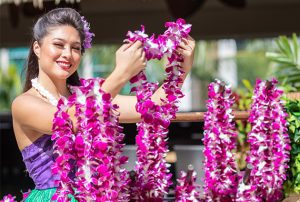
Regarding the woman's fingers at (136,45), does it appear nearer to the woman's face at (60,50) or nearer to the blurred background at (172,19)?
the woman's face at (60,50)

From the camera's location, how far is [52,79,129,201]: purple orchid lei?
6.66 feet

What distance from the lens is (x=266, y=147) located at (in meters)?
2.53

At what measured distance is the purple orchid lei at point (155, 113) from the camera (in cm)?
215

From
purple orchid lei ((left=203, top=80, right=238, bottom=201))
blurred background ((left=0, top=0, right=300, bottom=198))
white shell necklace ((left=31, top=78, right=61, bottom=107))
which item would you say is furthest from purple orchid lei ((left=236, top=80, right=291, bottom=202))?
blurred background ((left=0, top=0, right=300, bottom=198))

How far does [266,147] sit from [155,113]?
21.2 inches

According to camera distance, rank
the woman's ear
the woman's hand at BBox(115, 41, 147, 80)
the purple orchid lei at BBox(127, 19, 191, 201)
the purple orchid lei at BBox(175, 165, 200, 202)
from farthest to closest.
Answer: the purple orchid lei at BBox(175, 165, 200, 202) → the woman's ear → the purple orchid lei at BBox(127, 19, 191, 201) → the woman's hand at BBox(115, 41, 147, 80)

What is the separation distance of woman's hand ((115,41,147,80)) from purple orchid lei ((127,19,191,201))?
4cm

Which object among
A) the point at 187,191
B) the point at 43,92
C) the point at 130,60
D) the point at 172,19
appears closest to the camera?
the point at 130,60

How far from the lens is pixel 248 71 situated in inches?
824

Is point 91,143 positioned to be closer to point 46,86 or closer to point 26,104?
point 26,104

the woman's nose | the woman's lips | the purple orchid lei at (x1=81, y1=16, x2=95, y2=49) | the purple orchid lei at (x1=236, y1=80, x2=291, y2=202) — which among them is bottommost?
the purple orchid lei at (x1=236, y1=80, x2=291, y2=202)

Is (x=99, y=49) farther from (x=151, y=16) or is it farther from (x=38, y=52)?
(x=38, y=52)

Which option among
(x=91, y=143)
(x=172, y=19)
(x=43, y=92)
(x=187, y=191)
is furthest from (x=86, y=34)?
(x=172, y=19)

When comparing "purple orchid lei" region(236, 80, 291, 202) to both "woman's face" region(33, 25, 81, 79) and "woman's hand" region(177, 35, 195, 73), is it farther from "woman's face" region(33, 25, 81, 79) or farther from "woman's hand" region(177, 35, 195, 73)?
"woman's face" region(33, 25, 81, 79)
